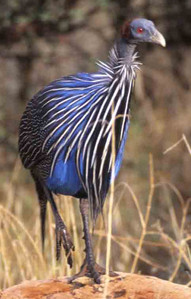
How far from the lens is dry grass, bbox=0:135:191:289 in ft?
17.7

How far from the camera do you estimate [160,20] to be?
9.10 meters

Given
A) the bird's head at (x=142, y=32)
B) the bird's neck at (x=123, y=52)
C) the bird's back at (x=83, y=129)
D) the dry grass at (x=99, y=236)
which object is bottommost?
the dry grass at (x=99, y=236)

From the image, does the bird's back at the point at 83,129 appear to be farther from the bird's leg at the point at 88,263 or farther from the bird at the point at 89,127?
the bird's leg at the point at 88,263

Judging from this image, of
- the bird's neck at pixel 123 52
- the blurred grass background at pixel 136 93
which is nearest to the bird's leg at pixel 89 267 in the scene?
the bird's neck at pixel 123 52

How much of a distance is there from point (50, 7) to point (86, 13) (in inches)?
30.2

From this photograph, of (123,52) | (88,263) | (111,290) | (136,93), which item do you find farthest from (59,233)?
(136,93)

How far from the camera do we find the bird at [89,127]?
176 inches

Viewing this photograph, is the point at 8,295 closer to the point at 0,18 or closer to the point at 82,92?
the point at 82,92

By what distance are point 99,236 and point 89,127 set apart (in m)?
1.08

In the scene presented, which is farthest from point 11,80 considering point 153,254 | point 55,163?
point 55,163

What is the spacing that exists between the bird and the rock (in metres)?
0.14

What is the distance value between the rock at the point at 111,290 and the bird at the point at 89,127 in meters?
0.14

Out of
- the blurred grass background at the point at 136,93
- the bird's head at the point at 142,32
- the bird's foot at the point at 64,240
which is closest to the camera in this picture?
the bird's head at the point at 142,32

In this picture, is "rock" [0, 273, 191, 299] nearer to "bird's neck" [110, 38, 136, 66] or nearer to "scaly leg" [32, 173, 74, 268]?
"scaly leg" [32, 173, 74, 268]
